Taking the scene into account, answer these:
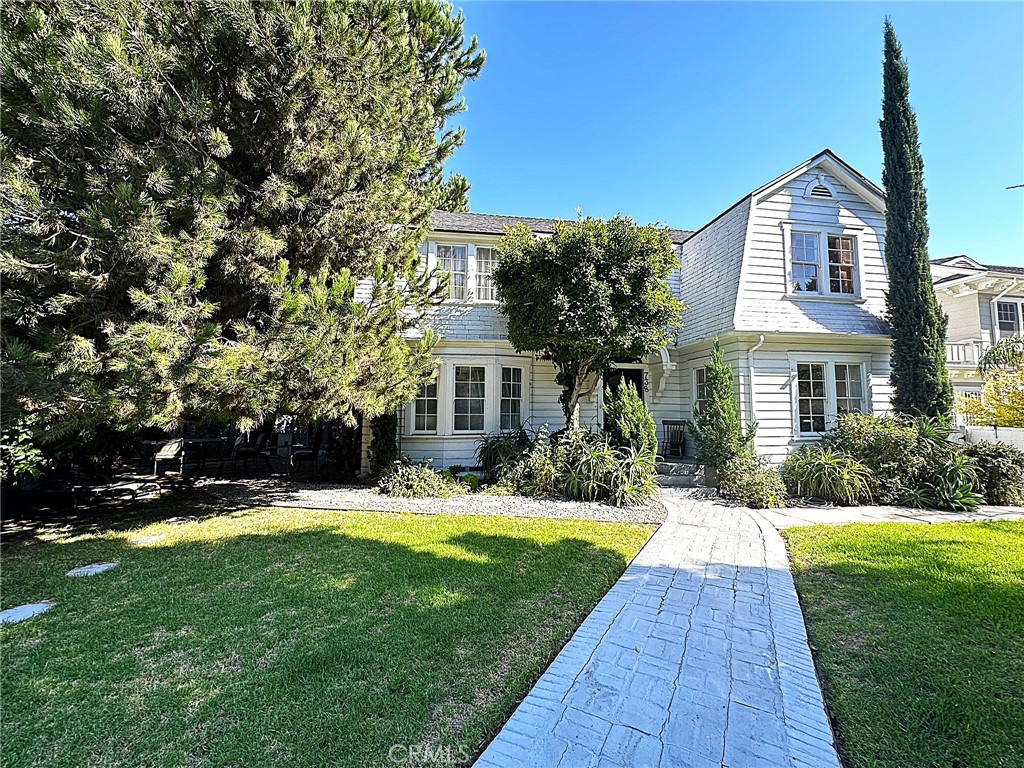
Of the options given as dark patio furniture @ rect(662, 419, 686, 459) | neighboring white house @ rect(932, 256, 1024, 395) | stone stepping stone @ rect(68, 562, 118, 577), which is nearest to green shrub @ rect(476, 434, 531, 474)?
dark patio furniture @ rect(662, 419, 686, 459)

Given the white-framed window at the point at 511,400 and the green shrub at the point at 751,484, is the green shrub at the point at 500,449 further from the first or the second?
the green shrub at the point at 751,484

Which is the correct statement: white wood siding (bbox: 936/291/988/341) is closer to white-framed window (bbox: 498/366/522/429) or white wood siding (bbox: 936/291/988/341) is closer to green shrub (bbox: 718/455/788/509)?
green shrub (bbox: 718/455/788/509)

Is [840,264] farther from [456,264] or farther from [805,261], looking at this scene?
[456,264]

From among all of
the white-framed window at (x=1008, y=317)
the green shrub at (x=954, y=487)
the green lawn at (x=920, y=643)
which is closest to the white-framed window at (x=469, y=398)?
the green lawn at (x=920, y=643)

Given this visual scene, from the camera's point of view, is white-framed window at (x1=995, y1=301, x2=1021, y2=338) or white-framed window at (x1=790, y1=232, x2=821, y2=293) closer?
white-framed window at (x1=790, y1=232, x2=821, y2=293)

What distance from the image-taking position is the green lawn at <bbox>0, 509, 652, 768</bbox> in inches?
89.0

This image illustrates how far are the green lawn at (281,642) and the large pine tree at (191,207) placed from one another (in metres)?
1.86

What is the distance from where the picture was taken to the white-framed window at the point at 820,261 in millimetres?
10492

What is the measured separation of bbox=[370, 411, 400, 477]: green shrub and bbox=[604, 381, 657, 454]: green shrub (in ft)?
16.3

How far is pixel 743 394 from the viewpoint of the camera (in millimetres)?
10062

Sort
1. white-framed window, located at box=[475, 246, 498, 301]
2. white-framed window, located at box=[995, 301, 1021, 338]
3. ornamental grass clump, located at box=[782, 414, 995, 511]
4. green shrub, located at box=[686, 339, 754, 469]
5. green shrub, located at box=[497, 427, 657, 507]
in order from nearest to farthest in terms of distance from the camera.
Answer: ornamental grass clump, located at box=[782, 414, 995, 511]
green shrub, located at box=[497, 427, 657, 507]
green shrub, located at box=[686, 339, 754, 469]
white-framed window, located at box=[475, 246, 498, 301]
white-framed window, located at box=[995, 301, 1021, 338]

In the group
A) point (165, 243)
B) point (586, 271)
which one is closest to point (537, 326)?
point (586, 271)

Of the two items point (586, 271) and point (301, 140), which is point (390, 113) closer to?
point (301, 140)

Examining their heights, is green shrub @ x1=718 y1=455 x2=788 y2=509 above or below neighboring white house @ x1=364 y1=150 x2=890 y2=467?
below
